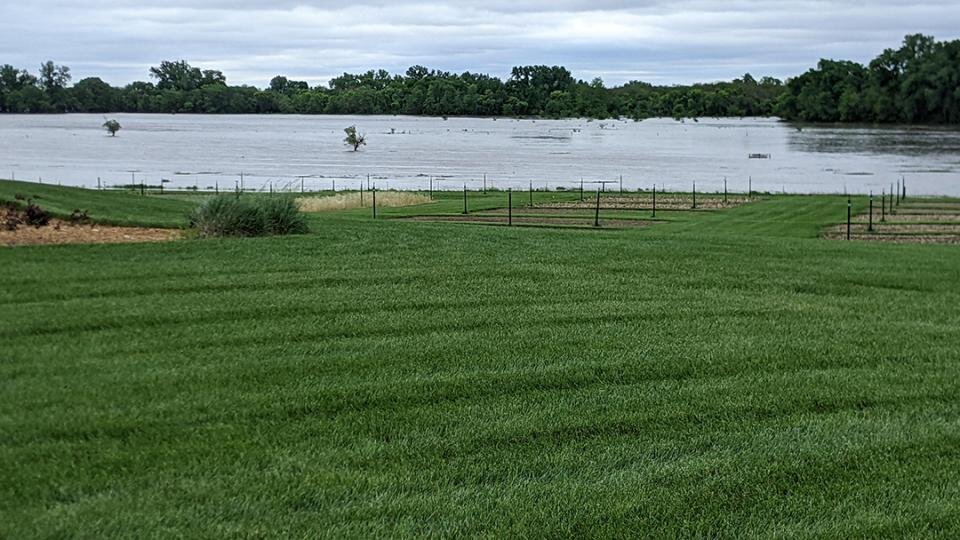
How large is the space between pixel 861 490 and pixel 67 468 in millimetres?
3789

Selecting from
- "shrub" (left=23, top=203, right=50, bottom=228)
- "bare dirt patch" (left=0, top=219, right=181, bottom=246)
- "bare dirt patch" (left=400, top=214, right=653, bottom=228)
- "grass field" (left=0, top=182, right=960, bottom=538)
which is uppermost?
"shrub" (left=23, top=203, right=50, bottom=228)

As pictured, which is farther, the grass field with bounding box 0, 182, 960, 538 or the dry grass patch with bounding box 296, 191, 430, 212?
the dry grass patch with bounding box 296, 191, 430, 212

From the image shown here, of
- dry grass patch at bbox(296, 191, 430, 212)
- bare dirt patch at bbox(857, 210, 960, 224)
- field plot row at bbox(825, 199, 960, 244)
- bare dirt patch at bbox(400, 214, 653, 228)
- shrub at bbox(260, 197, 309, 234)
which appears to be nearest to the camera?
shrub at bbox(260, 197, 309, 234)

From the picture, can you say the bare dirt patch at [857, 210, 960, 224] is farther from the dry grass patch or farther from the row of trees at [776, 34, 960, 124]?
the row of trees at [776, 34, 960, 124]

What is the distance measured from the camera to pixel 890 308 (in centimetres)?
1007

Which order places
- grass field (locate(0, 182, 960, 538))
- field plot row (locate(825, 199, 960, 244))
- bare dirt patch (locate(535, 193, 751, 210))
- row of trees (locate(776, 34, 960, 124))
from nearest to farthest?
grass field (locate(0, 182, 960, 538)) → field plot row (locate(825, 199, 960, 244)) → bare dirt patch (locate(535, 193, 751, 210)) → row of trees (locate(776, 34, 960, 124))

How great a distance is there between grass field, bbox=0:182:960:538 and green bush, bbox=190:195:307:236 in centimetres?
119

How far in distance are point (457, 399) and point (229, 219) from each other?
6.86 m

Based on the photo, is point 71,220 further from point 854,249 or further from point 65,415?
point 854,249

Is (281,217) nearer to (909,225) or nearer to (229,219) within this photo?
(229,219)

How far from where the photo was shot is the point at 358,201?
42.3 metres

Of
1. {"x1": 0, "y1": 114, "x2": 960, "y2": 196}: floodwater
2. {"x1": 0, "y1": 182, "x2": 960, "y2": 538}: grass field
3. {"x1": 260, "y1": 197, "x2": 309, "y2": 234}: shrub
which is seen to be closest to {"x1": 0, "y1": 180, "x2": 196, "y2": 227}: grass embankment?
{"x1": 260, "y1": 197, "x2": 309, "y2": 234}: shrub

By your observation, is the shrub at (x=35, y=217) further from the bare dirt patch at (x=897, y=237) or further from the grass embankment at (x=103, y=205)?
the bare dirt patch at (x=897, y=237)

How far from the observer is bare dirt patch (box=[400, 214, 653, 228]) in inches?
1300
